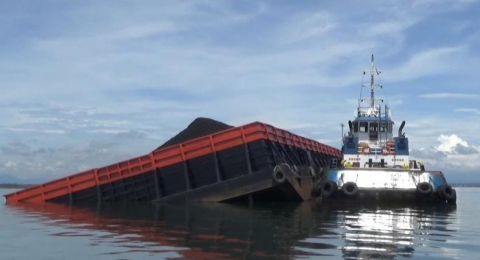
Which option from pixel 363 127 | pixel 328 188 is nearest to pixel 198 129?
pixel 363 127

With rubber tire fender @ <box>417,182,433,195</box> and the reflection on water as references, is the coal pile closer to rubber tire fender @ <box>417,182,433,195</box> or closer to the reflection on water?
rubber tire fender @ <box>417,182,433,195</box>

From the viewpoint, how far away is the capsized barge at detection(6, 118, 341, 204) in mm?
29844

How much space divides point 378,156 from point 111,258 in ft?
83.1

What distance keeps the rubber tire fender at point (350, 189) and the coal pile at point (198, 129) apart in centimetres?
1517

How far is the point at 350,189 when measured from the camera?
1171 inches

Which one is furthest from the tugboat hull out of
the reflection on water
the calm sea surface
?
the calm sea surface

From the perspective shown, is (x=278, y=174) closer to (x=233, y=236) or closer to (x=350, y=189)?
(x=350, y=189)

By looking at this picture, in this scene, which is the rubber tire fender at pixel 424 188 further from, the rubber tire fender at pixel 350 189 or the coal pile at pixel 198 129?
the coal pile at pixel 198 129

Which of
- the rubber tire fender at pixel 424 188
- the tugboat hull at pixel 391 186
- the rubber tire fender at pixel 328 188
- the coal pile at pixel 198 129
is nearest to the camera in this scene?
the rubber tire fender at pixel 424 188

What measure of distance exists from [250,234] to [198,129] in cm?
2802

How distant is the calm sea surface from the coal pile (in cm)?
1942

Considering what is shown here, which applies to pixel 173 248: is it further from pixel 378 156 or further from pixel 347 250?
pixel 378 156

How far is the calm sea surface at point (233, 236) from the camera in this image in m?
12.4

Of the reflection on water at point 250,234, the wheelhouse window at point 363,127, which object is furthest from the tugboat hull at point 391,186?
the wheelhouse window at point 363,127
